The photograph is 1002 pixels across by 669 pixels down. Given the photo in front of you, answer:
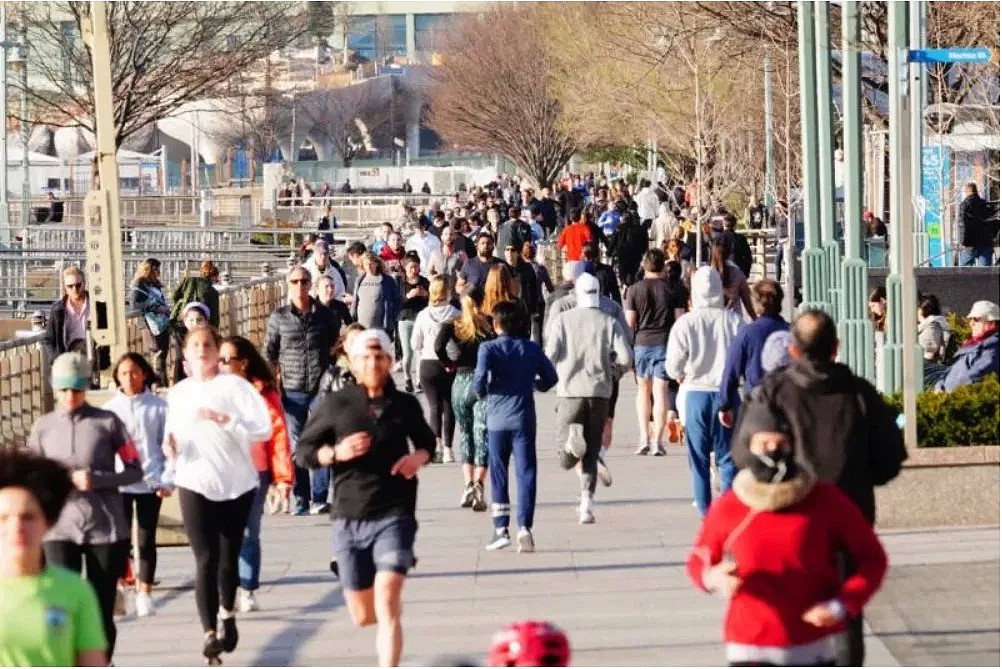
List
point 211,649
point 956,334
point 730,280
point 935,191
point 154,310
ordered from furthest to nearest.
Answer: point 935,191 < point 154,310 < point 956,334 < point 730,280 < point 211,649

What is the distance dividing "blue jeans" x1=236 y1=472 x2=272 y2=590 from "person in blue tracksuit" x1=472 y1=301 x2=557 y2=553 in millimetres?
1932

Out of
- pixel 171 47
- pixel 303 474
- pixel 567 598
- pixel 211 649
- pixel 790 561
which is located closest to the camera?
pixel 790 561

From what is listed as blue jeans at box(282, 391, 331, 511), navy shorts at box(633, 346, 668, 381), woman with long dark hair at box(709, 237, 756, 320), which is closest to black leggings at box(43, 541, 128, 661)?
blue jeans at box(282, 391, 331, 511)

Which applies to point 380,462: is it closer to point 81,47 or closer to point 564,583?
point 564,583

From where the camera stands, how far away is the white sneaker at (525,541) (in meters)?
13.3

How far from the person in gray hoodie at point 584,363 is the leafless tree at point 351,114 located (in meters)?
98.9

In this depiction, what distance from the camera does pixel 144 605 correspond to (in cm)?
1152

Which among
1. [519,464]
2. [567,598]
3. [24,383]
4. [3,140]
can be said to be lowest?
[567,598]

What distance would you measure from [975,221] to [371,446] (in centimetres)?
1959

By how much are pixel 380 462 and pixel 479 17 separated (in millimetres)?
97023

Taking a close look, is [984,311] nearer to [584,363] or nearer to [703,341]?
[703,341]

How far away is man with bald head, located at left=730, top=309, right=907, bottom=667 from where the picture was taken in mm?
8562

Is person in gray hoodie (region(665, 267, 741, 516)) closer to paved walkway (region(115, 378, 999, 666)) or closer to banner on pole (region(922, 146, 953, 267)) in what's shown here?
paved walkway (region(115, 378, 999, 666))

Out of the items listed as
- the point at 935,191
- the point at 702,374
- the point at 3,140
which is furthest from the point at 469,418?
the point at 3,140
